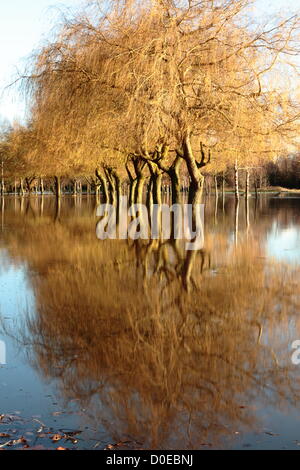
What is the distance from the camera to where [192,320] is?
25.6 ft

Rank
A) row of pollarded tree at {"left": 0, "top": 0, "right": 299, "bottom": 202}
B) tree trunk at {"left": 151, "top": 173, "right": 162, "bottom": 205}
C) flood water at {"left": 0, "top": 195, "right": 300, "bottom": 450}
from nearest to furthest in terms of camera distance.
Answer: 1. flood water at {"left": 0, "top": 195, "right": 300, "bottom": 450}
2. row of pollarded tree at {"left": 0, "top": 0, "right": 299, "bottom": 202}
3. tree trunk at {"left": 151, "top": 173, "right": 162, "bottom": 205}

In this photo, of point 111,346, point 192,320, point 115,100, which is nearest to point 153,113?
point 115,100

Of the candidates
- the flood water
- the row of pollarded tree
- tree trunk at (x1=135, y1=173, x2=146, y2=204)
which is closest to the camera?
the flood water

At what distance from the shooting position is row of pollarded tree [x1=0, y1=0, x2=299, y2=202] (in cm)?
1636

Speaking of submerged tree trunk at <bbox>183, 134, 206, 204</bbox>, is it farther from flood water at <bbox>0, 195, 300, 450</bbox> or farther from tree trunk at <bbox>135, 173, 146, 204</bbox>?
tree trunk at <bbox>135, 173, 146, 204</bbox>

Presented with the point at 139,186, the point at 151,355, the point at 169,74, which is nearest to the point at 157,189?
the point at 139,186

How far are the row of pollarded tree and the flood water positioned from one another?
19.3 feet

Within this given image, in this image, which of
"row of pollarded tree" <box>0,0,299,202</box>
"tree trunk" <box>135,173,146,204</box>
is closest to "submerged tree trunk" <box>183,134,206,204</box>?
"row of pollarded tree" <box>0,0,299,202</box>

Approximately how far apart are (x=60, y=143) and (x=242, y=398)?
703 inches

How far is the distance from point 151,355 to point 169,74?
1141 centimetres

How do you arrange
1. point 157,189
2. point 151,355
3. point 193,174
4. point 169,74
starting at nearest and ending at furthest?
1. point 151,355
2. point 169,74
3. point 193,174
4. point 157,189

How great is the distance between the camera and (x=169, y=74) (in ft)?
52.9

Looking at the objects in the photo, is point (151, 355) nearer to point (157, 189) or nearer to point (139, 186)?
point (157, 189)

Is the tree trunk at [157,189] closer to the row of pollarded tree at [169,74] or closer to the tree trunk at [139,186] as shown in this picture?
the tree trunk at [139,186]
